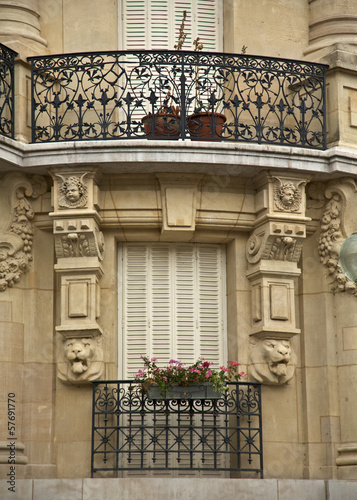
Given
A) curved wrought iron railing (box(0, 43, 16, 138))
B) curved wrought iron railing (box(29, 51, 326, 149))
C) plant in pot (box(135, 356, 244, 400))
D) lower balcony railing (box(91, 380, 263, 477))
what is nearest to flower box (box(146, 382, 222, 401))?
plant in pot (box(135, 356, 244, 400))

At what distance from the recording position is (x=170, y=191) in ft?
49.6

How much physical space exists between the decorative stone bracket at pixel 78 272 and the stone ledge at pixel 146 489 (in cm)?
147

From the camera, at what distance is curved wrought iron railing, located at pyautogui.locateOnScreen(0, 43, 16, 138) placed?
14898 millimetres

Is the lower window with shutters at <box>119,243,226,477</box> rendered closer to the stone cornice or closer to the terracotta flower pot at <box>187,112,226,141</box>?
the stone cornice

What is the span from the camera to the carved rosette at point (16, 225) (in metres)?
14.9

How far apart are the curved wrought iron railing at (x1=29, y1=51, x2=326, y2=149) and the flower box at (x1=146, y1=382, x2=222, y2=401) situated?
10.1 ft

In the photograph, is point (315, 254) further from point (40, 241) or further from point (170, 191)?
point (40, 241)

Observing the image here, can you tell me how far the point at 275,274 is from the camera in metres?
15.1

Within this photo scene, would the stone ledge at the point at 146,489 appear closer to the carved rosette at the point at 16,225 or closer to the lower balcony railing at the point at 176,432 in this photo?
the lower balcony railing at the point at 176,432

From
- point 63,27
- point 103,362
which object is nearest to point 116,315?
point 103,362

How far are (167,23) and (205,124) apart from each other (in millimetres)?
2137

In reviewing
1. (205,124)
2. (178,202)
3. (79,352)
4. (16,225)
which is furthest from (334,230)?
(16,225)

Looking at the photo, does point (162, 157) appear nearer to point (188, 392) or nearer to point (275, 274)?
point (275, 274)

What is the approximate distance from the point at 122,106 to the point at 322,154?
8.71 feet
